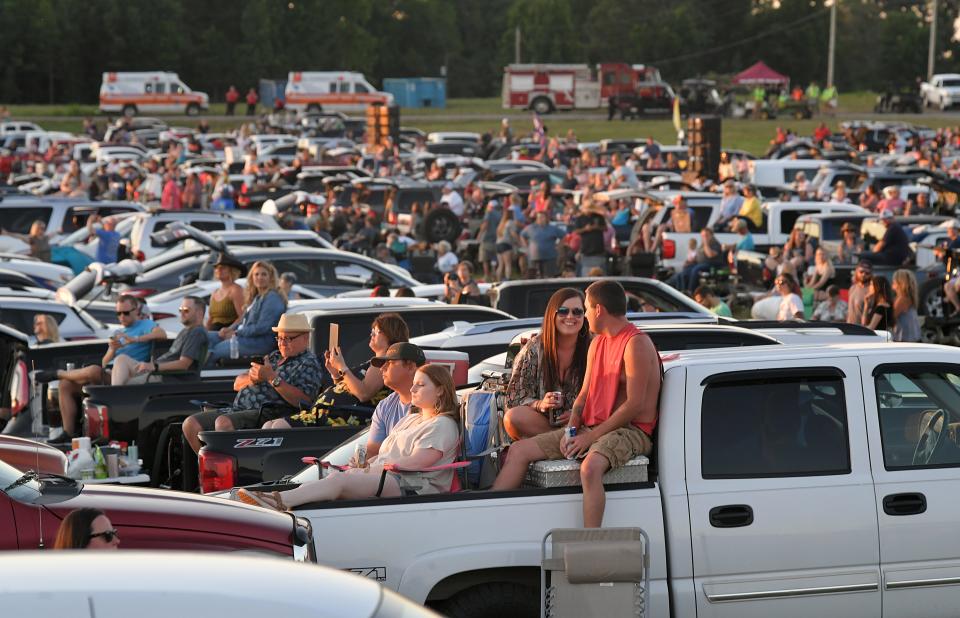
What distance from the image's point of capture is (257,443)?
29.0 ft

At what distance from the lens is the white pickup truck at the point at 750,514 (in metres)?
6.41

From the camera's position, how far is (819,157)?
150 feet

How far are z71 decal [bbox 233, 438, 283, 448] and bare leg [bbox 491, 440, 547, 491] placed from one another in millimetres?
2405

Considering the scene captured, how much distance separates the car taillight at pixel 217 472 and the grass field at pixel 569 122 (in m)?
55.7

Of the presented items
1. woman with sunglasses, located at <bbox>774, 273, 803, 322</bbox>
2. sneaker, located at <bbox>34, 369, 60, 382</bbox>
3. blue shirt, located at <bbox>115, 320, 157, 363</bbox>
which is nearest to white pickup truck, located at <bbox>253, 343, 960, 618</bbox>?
sneaker, located at <bbox>34, 369, 60, 382</bbox>

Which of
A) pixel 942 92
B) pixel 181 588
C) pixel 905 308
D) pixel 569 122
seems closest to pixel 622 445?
pixel 181 588

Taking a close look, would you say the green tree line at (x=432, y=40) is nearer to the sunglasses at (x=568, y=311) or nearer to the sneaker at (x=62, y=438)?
the sneaker at (x=62, y=438)

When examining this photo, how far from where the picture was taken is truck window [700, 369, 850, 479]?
6.66m

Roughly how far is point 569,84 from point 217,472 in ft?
246

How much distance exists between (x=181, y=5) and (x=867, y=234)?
80.6m

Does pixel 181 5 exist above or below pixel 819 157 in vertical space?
above

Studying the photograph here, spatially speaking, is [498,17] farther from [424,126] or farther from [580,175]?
[580,175]

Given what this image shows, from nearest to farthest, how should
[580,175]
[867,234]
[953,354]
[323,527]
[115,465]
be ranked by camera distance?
1. [323,527]
2. [953,354]
3. [115,465]
4. [867,234]
5. [580,175]

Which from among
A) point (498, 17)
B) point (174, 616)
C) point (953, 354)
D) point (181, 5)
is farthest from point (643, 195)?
point (498, 17)
